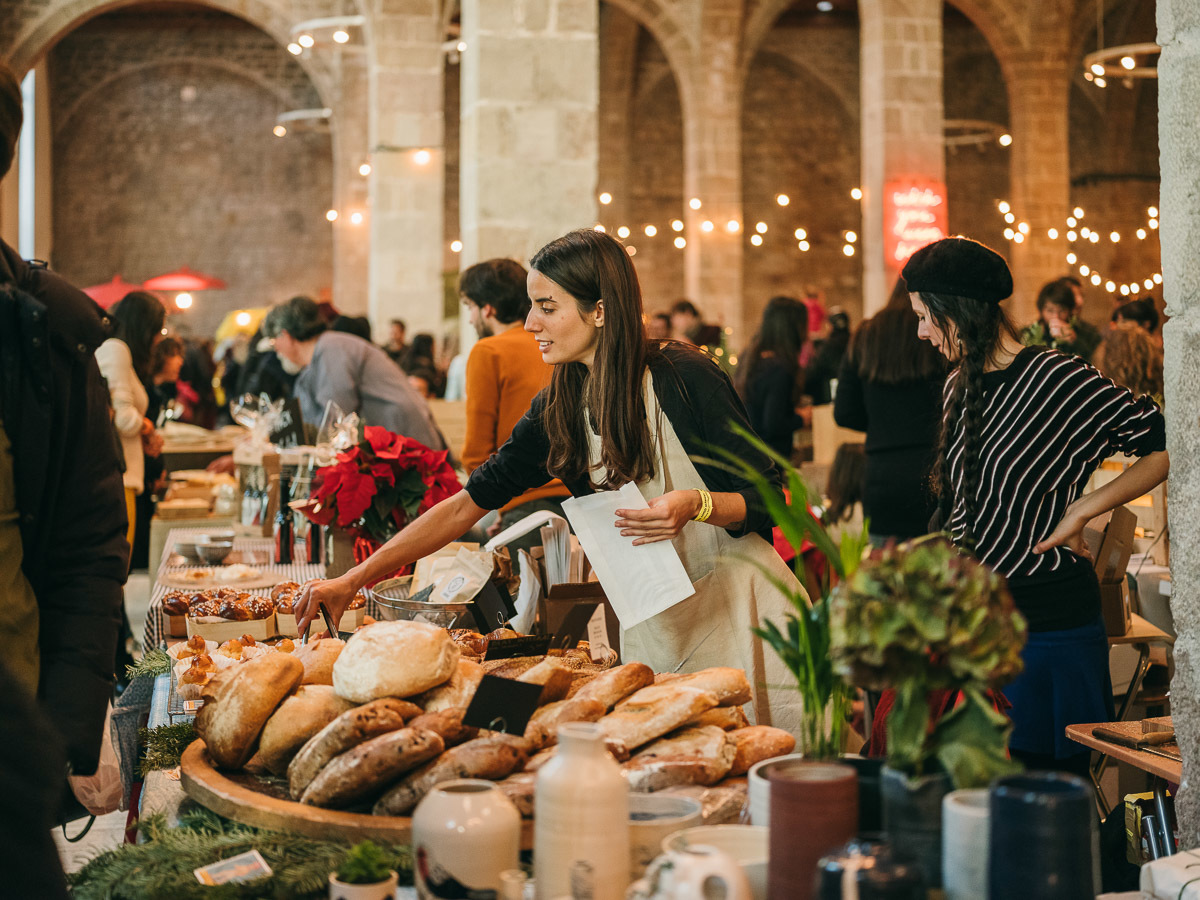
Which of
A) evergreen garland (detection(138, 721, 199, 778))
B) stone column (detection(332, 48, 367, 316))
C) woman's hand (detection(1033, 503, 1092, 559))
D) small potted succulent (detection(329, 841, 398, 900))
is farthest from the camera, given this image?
stone column (detection(332, 48, 367, 316))

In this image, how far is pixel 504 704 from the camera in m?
1.45

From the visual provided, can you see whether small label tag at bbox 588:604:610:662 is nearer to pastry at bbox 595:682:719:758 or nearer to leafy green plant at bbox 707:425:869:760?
pastry at bbox 595:682:719:758

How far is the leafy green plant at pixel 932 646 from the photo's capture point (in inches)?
41.4

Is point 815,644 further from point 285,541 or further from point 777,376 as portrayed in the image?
point 777,376

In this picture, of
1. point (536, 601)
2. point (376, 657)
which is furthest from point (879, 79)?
point (376, 657)

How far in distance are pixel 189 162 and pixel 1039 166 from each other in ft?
42.3

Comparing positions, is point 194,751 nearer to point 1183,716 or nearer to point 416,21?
point 1183,716

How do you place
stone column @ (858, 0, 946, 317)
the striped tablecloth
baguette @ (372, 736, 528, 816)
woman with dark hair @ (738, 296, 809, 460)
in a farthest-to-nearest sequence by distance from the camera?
1. stone column @ (858, 0, 946, 317)
2. woman with dark hair @ (738, 296, 809, 460)
3. the striped tablecloth
4. baguette @ (372, 736, 528, 816)

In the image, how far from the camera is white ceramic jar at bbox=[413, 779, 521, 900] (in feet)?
3.67

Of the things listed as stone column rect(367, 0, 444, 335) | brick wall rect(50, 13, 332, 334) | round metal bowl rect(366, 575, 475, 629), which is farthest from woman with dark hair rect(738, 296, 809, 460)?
brick wall rect(50, 13, 332, 334)

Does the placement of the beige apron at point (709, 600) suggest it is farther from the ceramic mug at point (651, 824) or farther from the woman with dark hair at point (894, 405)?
the woman with dark hair at point (894, 405)

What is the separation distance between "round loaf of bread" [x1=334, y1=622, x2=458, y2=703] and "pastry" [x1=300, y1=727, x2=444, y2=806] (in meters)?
0.14

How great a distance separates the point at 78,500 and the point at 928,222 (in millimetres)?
8645

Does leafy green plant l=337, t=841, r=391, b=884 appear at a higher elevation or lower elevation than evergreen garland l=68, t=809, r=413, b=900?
higher
